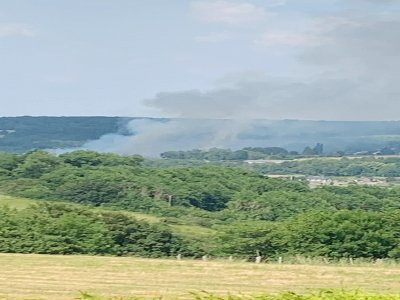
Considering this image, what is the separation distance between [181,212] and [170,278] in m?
76.3

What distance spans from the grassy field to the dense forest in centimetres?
2243

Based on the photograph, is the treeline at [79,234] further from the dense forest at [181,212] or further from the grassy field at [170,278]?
the grassy field at [170,278]

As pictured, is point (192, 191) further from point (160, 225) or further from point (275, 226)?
point (275, 226)

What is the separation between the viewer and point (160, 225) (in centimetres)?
7550

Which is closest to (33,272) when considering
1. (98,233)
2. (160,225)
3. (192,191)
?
(98,233)

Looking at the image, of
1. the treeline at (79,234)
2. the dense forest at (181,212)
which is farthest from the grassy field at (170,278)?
the dense forest at (181,212)

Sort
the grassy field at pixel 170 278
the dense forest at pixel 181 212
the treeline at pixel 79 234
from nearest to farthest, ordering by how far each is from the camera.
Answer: the grassy field at pixel 170 278 < the treeline at pixel 79 234 < the dense forest at pixel 181 212

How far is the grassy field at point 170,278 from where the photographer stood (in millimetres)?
24328

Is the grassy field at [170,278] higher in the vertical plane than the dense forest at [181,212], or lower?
higher

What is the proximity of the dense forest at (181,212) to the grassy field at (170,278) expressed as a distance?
22.4 m

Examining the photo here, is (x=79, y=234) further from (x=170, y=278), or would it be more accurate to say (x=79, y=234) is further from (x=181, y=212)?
(x=181, y=212)

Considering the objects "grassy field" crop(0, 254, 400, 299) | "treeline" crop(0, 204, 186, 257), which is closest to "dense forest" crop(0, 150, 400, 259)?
"treeline" crop(0, 204, 186, 257)

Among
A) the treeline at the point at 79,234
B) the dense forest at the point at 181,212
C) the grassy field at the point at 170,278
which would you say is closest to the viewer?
the grassy field at the point at 170,278

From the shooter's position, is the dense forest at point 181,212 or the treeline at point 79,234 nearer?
the treeline at point 79,234
